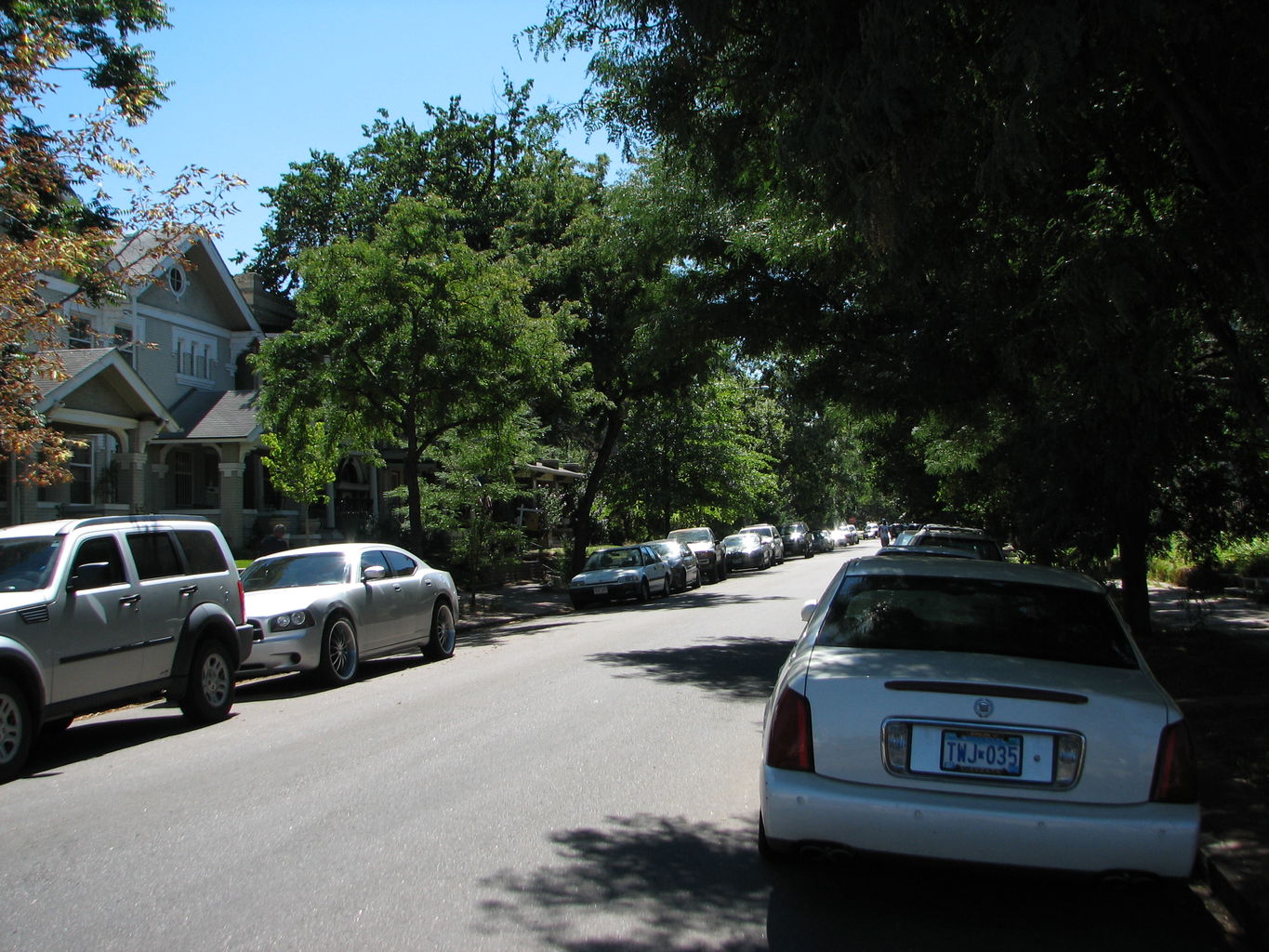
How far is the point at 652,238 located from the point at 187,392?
64.0ft

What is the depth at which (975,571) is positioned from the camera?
582cm

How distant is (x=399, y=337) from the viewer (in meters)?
17.8

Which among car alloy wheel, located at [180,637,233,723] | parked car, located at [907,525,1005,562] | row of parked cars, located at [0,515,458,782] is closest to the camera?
row of parked cars, located at [0,515,458,782]

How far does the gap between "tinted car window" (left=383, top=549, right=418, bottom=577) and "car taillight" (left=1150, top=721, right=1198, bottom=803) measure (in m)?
10.4

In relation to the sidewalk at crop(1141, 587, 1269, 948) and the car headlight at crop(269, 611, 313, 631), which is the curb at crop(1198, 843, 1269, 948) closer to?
the sidewalk at crop(1141, 587, 1269, 948)

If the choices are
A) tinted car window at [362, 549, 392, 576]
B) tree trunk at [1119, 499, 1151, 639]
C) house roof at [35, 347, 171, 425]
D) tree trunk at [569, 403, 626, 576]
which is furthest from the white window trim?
tree trunk at [1119, 499, 1151, 639]

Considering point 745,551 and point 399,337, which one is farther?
point 745,551

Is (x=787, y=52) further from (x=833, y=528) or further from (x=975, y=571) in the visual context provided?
(x=833, y=528)

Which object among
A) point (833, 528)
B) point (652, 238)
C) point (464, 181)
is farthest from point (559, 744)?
point (833, 528)

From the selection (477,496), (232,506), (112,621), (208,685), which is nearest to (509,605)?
(477,496)

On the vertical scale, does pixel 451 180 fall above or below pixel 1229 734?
above

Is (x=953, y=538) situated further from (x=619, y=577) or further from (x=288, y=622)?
(x=288, y=622)

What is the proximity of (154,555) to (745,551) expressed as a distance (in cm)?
3124

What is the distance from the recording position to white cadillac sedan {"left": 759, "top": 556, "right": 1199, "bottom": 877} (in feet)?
14.0
